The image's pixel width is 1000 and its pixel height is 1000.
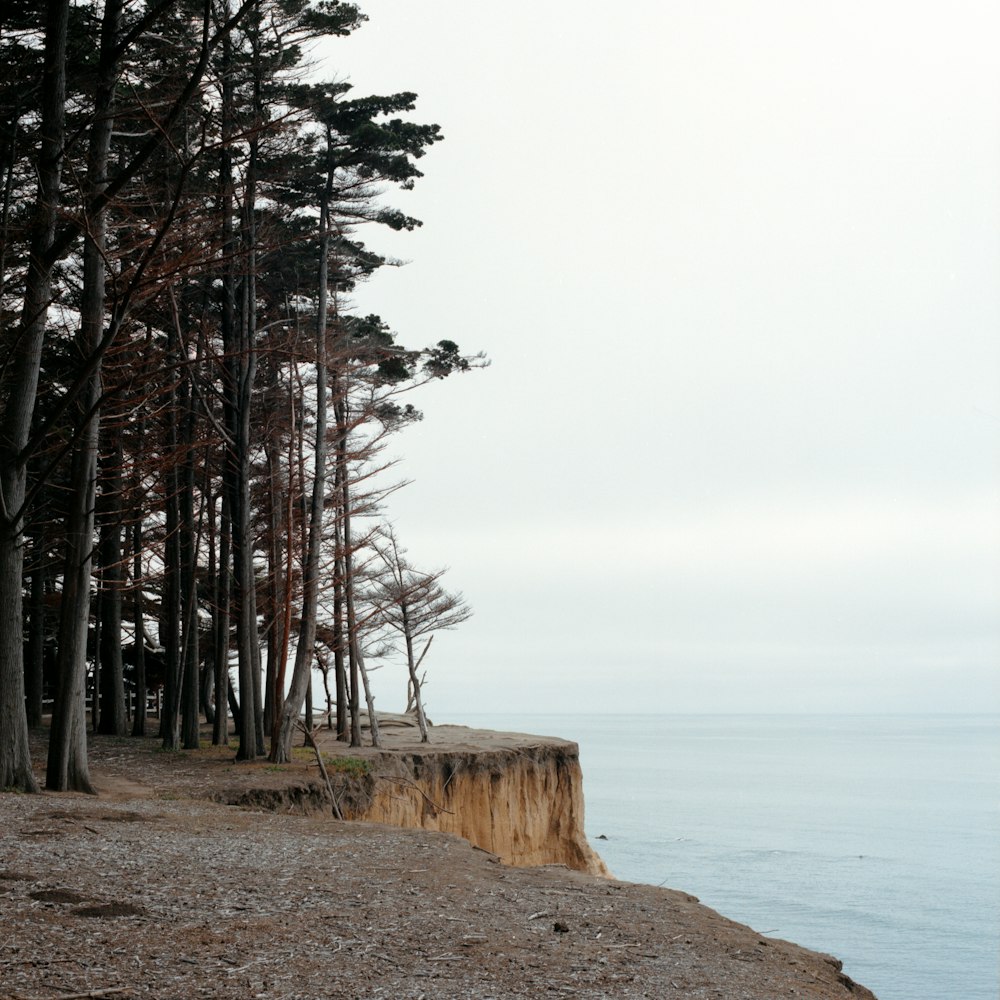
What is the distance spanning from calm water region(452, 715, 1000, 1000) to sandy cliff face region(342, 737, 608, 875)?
611cm

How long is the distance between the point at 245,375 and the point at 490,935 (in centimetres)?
1697

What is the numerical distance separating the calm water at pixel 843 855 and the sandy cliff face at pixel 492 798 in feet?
20.1

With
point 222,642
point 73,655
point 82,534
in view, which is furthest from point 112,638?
point 82,534

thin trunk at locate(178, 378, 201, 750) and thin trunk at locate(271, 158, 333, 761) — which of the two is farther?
thin trunk at locate(178, 378, 201, 750)

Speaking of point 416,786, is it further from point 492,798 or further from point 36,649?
point 36,649

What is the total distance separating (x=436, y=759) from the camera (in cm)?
2366

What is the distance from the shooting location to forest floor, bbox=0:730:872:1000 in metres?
5.55

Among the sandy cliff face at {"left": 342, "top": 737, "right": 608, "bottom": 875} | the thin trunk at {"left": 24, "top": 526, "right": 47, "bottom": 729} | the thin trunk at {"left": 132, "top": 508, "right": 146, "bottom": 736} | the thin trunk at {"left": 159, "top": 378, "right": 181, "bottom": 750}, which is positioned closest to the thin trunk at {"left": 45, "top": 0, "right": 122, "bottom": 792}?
the sandy cliff face at {"left": 342, "top": 737, "right": 608, "bottom": 875}

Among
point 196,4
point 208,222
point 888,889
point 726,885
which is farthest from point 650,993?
point 888,889

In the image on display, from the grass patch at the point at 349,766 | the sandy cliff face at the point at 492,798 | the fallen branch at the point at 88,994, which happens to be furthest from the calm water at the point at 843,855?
the fallen branch at the point at 88,994

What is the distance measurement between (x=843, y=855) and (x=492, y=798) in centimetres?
4137

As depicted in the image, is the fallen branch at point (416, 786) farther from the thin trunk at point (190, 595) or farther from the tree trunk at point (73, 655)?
the tree trunk at point (73, 655)

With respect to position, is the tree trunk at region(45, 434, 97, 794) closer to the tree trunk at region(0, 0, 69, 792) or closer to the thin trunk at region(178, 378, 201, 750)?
the tree trunk at region(0, 0, 69, 792)

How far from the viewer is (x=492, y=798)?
25422 millimetres
